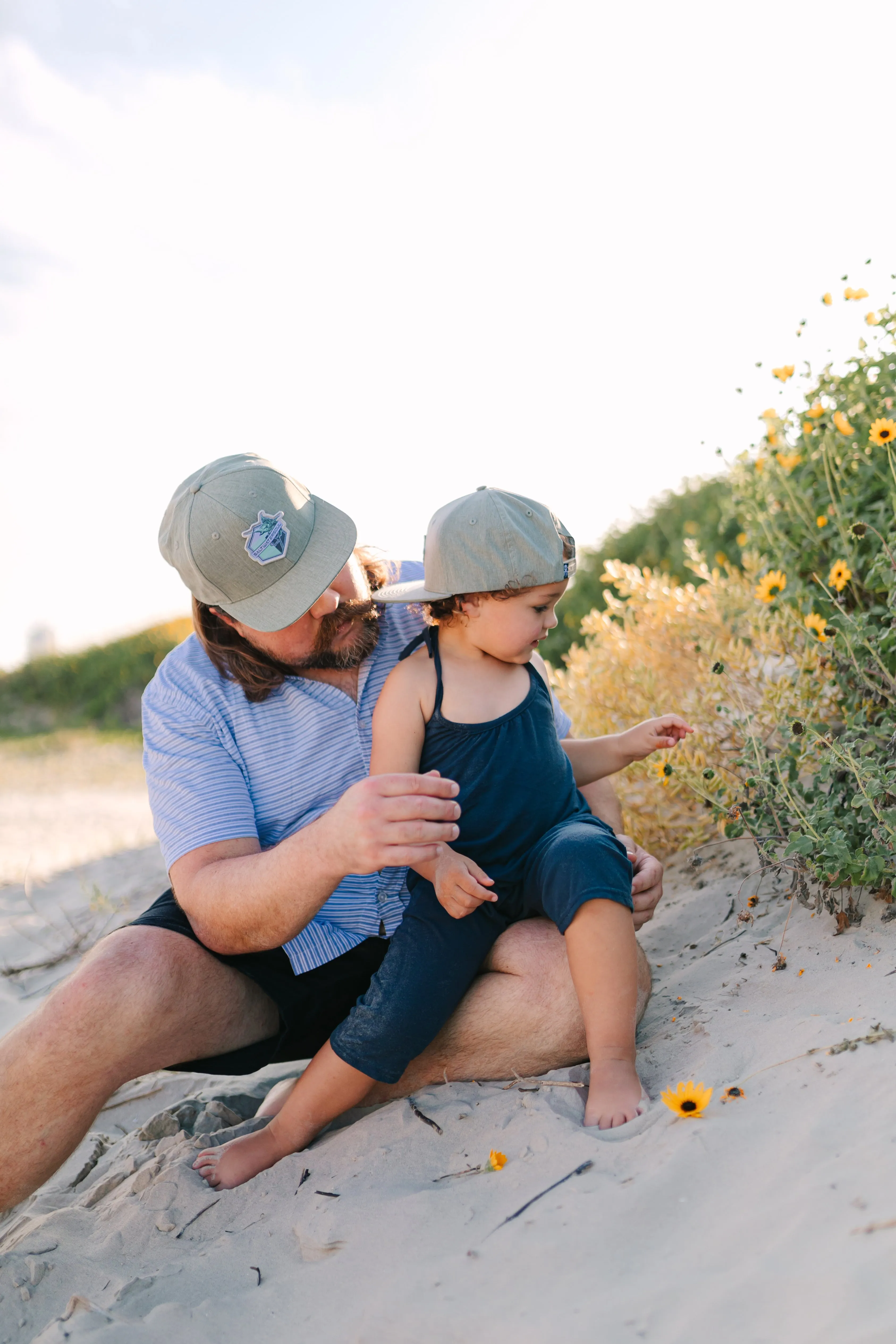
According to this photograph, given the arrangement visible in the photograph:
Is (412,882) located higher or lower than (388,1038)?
higher

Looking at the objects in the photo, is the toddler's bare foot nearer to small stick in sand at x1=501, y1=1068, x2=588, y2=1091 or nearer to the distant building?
small stick in sand at x1=501, y1=1068, x2=588, y2=1091

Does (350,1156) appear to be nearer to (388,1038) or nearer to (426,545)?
(388,1038)

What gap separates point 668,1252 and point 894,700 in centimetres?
154

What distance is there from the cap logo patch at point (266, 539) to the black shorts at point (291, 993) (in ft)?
2.76

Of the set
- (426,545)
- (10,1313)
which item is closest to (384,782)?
(426,545)

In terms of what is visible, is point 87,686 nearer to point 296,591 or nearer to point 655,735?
point 296,591

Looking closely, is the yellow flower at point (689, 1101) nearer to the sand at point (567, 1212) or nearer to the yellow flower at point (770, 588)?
the sand at point (567, 1212)

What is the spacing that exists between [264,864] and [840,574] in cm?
168

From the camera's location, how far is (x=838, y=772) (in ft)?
8.36

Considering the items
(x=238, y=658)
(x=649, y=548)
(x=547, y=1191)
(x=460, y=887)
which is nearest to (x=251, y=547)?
(x=238, y=658)

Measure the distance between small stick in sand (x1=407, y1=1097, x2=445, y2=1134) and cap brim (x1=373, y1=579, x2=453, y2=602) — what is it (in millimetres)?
1092

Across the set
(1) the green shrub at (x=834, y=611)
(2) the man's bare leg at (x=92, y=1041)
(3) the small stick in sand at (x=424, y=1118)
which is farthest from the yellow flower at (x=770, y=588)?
(2) the man's bare leg at (x=92, y=1041)

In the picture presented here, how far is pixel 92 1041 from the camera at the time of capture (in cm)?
204

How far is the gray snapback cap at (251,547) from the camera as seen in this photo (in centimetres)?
226
